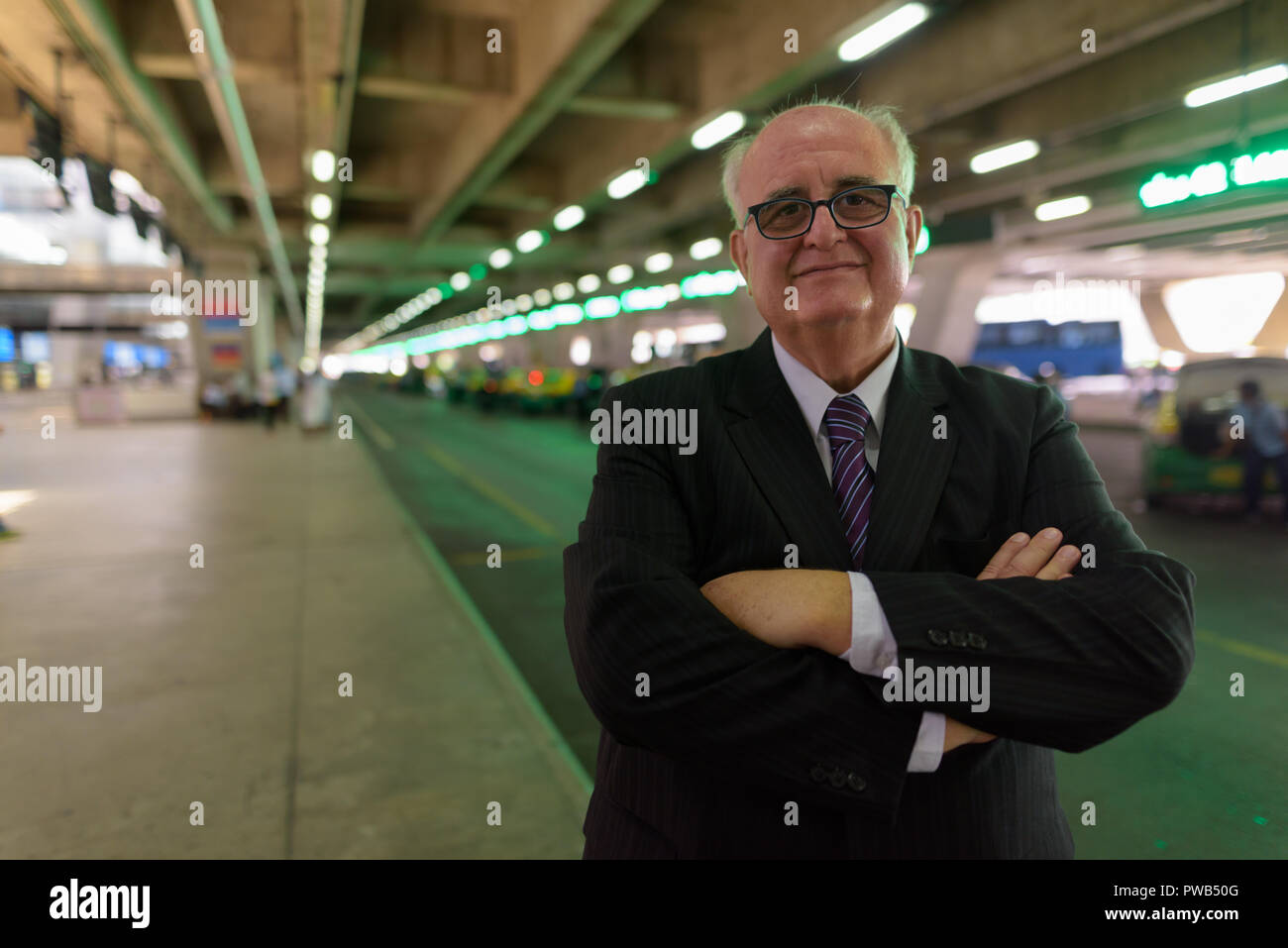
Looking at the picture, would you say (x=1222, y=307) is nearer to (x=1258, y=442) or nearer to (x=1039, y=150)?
(x=1039, y=150)

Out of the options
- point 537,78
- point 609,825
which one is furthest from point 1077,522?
point 537,78

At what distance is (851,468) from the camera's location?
5.13ft

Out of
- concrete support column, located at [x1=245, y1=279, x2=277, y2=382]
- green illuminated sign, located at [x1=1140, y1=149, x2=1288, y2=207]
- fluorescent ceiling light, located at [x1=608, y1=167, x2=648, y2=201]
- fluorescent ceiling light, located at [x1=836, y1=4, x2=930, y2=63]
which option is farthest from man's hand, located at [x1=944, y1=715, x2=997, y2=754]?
concrete support column, located at [x1=245, y1=279, x2=277, y2=382]

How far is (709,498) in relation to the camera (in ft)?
5.07

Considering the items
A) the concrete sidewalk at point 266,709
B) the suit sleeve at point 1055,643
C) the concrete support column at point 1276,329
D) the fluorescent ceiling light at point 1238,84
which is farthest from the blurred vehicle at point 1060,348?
the suit sleeve at point 1055,643

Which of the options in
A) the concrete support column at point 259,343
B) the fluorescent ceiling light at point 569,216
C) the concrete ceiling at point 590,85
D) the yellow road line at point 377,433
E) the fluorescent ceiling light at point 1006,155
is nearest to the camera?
the concrete ceiling at point 590,85

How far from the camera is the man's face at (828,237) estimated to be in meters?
1.50

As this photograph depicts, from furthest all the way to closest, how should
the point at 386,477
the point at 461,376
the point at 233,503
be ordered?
the point at 461,376, the point at 386,477, the point at 233,503

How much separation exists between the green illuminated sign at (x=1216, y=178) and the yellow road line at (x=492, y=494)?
806 cm

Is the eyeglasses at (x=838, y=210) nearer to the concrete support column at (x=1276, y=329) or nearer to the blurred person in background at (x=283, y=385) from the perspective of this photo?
the concrete support column at (x=1276, y=329)

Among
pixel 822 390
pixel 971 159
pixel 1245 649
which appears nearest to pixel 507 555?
pixel 1245 649

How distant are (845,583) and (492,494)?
10.7 m
